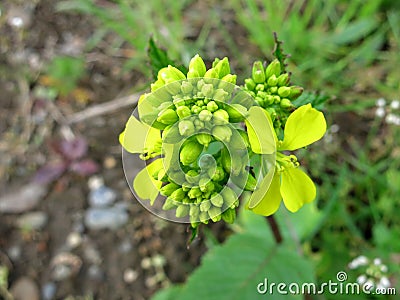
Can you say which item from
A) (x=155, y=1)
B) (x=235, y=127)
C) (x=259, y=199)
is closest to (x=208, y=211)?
(x=259, y=199)

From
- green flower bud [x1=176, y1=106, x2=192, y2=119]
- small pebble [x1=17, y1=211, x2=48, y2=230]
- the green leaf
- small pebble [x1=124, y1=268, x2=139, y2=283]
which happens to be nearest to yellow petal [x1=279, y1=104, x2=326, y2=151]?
green flower bud [x1=176, y1=106, x2=192, y2=119]

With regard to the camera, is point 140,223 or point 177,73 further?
point 140,223

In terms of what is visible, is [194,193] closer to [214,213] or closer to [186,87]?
[214,213]

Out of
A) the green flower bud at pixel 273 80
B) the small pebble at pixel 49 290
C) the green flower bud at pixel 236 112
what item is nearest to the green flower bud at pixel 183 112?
the green flower bud at pixel 236 112

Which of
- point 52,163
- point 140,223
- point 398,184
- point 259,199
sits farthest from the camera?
point 52,163

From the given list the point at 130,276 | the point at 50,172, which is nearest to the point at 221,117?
the point at 130,276

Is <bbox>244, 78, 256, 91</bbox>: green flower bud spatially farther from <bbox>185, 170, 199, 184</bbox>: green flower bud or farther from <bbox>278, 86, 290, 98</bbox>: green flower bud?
<bbox>185, 170, 199, 184</bbox>: green flower bud

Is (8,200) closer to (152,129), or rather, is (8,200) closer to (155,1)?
(155,1)
